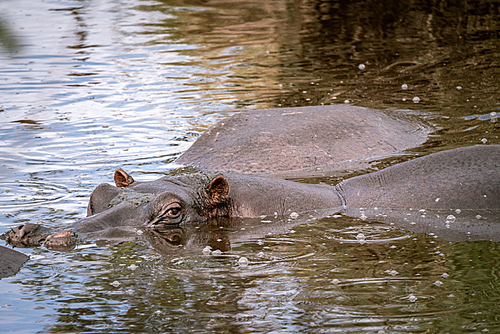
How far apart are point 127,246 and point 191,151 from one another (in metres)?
3.17

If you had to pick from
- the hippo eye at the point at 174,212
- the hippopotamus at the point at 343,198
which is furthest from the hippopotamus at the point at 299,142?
the hippo eye at the point at 174,212

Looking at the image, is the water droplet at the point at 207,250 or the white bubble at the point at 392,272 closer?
the white bubble at the point at 392,272

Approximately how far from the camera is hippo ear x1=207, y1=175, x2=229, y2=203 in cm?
575

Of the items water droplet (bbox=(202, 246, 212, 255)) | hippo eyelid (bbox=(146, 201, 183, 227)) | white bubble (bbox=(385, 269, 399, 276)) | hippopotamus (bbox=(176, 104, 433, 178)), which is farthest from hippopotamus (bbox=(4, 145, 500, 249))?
hippopotamus (bbox=(176, 104, 433, 178))

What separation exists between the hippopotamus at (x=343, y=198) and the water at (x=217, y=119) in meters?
0.27

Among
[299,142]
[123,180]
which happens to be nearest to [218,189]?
[123,180]

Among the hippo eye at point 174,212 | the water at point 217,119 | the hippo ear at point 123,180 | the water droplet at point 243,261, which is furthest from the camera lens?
the hippo ear at point 123,180

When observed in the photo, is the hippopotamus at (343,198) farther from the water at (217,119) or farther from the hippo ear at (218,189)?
the water at (217,119)

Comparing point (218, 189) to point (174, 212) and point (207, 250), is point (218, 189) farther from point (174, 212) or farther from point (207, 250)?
point (207, 250)

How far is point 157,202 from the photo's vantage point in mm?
5594

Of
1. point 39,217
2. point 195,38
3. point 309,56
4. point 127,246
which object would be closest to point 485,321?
point 127,246

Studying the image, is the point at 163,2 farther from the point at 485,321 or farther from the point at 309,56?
the point at 485,321

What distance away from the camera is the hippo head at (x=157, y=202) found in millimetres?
5363

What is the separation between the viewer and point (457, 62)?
13.0 m
